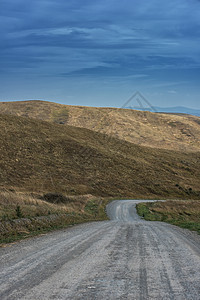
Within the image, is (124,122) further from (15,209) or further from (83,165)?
(15,209)

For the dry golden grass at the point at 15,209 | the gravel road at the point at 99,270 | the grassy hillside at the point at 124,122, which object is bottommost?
the gravel road at the point at 99,270

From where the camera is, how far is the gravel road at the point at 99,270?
579cm

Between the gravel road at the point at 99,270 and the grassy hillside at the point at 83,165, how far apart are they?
1631 inches

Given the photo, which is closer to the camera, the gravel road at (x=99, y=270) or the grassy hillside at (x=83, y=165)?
the gravel road at (x=99, y=270)

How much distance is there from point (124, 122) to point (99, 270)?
130 meters

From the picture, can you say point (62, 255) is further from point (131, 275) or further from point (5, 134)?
point (5, 134)

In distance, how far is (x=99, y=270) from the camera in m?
7.46

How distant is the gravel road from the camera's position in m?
5.79

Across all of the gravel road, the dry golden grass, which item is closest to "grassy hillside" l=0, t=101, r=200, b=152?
the dry golden grass

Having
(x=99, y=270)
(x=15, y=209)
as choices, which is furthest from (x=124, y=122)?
(x=99, y=270)

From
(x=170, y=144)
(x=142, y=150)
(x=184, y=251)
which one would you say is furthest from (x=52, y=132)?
(x=184, y=251)

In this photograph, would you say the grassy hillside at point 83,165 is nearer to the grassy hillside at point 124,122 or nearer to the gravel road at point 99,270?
the grassy hillside at point 124,122

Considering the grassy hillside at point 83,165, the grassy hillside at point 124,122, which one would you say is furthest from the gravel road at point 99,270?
the grassy hillside at point 124,122

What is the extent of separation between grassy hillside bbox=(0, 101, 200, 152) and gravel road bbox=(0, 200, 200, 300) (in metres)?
102
